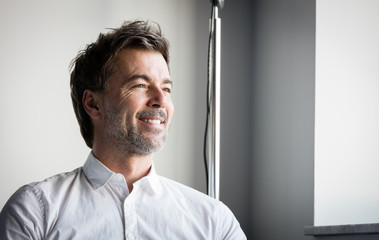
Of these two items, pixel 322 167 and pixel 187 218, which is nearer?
pixel 187 218

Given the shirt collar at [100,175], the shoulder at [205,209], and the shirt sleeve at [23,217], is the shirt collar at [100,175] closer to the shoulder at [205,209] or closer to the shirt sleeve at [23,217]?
the shoulder at [205,209]

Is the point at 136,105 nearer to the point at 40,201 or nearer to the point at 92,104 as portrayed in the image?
the point at 92,104

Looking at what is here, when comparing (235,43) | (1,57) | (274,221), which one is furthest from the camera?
(235,43)

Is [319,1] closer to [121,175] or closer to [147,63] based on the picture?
[147,63]

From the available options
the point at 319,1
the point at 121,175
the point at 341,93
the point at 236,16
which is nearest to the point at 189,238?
the point at 121,175

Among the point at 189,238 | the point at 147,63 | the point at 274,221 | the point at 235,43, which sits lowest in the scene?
the point at 274,221

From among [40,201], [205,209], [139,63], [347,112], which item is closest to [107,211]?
[40,201]

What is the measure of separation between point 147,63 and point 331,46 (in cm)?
75

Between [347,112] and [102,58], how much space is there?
94 cm

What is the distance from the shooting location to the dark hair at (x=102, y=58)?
1.37m

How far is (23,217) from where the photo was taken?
1.12 metres

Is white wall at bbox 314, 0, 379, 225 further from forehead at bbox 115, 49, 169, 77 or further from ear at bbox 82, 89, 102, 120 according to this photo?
ear at bbox 82, 89, 102, 120

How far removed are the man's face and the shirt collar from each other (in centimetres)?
7

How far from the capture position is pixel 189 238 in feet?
4.13
